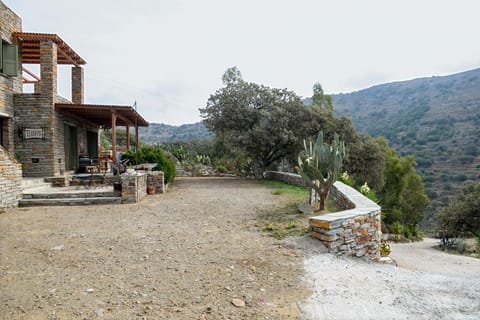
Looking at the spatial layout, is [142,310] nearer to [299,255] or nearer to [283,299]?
[283,299]

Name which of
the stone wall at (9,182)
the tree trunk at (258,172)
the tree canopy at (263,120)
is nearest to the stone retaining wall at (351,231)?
the stone wall at (9,182)

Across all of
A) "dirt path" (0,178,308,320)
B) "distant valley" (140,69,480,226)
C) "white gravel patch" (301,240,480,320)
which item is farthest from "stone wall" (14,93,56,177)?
"distant valley" (140,69,480,226)

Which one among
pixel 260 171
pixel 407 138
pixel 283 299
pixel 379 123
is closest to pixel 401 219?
pixel 260 171

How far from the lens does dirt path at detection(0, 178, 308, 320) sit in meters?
2.57

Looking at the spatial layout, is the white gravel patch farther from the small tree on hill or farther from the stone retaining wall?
the small tree on hill

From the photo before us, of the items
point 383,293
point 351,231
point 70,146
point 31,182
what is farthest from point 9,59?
point 383,293

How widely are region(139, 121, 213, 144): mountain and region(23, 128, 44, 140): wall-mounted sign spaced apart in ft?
123

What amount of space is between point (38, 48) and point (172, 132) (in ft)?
146

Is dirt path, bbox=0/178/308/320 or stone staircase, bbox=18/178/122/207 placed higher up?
stone staircase, bbox=18/178/122/207

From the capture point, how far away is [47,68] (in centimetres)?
986

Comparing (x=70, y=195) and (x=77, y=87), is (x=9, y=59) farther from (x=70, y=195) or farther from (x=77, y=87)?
(x=70, y=195)

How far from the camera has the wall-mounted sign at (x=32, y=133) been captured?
972 centimetres

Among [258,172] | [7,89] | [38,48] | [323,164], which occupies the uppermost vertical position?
[38,48]

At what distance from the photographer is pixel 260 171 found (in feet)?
53.5
